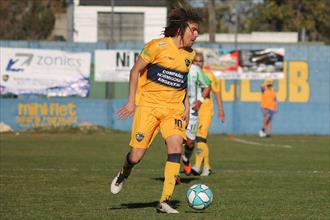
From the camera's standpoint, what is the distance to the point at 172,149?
987 centimetres

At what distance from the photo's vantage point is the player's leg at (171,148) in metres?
9.71

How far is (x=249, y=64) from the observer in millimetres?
32031

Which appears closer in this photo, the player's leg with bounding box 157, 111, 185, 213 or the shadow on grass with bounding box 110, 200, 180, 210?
the player's leg with bounding box 157, 111, 185, 213

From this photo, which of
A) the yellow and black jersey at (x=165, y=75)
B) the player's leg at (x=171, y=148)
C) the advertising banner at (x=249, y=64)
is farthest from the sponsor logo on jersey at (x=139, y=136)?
the advertising banner at (x=249, y=64)

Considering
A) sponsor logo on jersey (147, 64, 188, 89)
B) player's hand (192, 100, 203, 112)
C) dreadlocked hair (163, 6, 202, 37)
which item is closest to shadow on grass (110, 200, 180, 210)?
sponsor logo on jersey (147, 64, 188, 89)

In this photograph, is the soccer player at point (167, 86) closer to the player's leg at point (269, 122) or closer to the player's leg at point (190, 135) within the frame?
the player's leg at point (190, 135)

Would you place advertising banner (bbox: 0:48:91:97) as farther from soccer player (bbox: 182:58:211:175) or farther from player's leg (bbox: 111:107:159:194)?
player's leg (bbox: 111:107:159:194)

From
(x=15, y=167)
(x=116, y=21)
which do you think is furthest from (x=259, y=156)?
(x=116, y=21)

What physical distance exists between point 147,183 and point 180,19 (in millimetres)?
4054

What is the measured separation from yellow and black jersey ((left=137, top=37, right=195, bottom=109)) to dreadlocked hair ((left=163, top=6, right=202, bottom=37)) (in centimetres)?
11

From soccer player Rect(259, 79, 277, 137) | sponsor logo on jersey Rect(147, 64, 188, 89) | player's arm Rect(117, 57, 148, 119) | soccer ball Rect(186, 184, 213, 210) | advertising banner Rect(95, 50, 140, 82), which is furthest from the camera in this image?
advertising banner Rect(95, 50, 140, 82)

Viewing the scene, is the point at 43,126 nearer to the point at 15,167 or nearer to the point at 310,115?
the point at 310,115

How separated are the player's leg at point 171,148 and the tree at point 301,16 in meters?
41.0

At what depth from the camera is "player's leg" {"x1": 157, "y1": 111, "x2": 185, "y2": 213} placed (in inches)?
382
